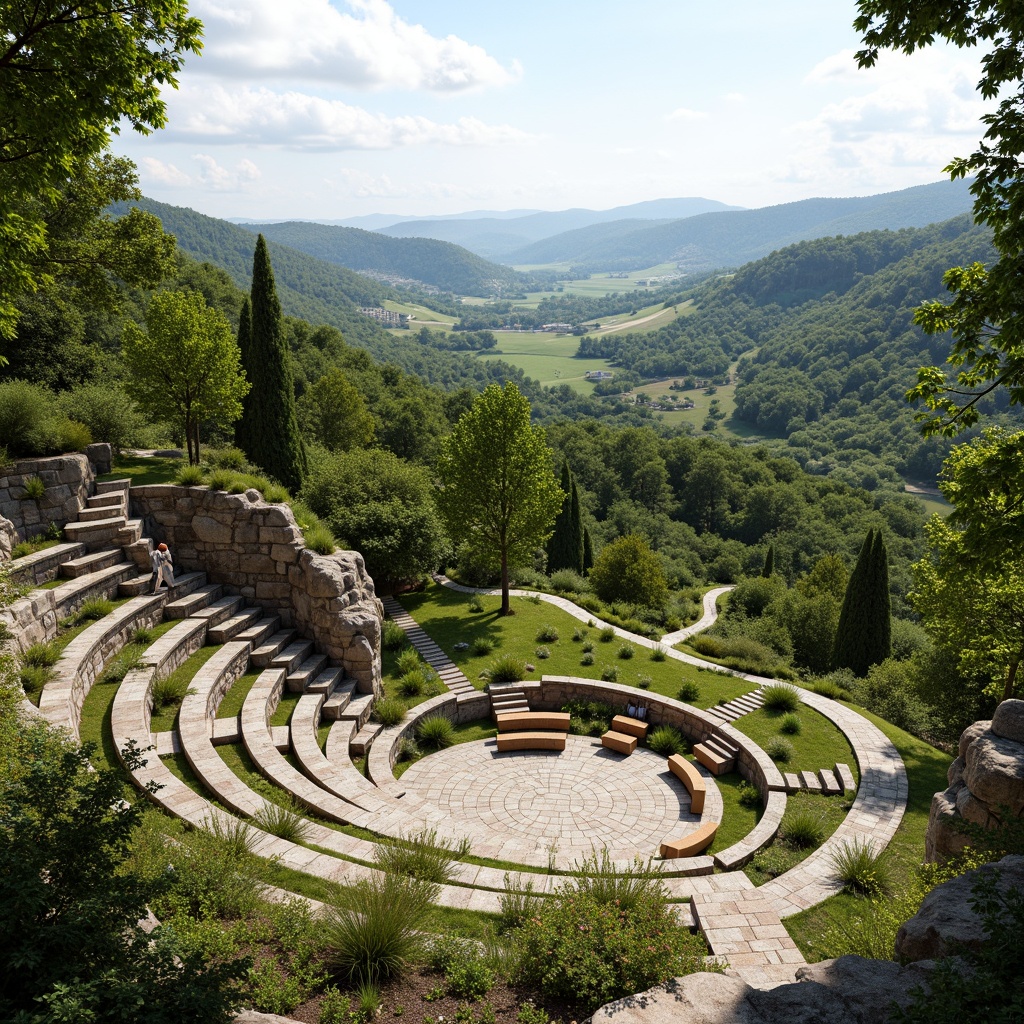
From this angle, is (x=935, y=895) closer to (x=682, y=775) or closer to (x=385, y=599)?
(x=682, y=775)

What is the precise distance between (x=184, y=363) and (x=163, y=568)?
852cm

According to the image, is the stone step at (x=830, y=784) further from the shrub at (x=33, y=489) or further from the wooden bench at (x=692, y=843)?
the shrub at (x=33, y=489)

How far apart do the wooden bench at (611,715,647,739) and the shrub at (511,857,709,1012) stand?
37.0 feet

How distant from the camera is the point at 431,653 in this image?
23.1 meters

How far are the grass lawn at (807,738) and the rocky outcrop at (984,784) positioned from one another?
747cm

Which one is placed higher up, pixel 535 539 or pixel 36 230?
pixel 36 230

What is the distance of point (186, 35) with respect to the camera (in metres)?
8.91

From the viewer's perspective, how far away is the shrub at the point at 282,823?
10.5m

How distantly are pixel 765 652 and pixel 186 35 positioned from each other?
26081mm

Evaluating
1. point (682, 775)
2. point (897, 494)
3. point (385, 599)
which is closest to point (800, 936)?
point (682, 775)

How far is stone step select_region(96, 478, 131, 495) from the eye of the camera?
60.2 feet

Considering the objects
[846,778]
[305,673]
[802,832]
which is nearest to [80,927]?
[305,673]

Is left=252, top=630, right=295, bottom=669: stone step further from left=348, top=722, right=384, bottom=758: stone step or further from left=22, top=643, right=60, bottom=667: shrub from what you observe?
left=22, top=643, right=60, bottom=667: shrub

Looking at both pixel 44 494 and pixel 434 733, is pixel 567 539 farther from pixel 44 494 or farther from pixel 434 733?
pixel 44 494
